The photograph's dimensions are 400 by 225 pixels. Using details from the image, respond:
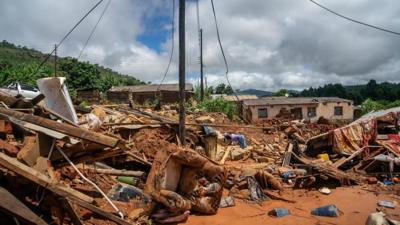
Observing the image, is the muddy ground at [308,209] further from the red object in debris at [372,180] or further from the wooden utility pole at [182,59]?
the wooden utility pole at [182,59]

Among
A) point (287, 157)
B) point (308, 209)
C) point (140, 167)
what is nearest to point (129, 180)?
point (140, 167)

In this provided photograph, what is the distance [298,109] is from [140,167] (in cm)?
2995

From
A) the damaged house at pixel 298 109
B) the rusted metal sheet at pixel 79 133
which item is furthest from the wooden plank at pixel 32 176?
the damaged house at pixel 298 109

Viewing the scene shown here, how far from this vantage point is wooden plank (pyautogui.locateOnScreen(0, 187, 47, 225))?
12.7 ft

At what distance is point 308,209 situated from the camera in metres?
8.58

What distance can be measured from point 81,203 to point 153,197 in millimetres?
2453

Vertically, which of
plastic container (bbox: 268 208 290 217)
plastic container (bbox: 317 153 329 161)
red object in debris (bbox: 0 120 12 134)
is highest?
red object in debris (bbox: 0 120 12 134)

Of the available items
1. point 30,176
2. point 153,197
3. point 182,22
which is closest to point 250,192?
point 153,197

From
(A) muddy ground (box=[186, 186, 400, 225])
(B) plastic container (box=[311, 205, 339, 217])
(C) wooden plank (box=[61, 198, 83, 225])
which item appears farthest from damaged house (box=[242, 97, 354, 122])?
(C) wooden plank (box=[61, 198, 83, 225])

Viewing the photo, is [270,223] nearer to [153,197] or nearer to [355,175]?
[153,197]

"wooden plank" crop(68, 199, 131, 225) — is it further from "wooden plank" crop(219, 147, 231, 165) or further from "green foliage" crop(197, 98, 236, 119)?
"green foliage" crop(197, 98, 236, 119)

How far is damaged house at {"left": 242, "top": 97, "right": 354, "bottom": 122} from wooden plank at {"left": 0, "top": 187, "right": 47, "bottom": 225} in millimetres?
31494

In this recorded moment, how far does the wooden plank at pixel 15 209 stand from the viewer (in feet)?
12.7

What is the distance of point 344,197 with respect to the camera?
→ 31.5ft
